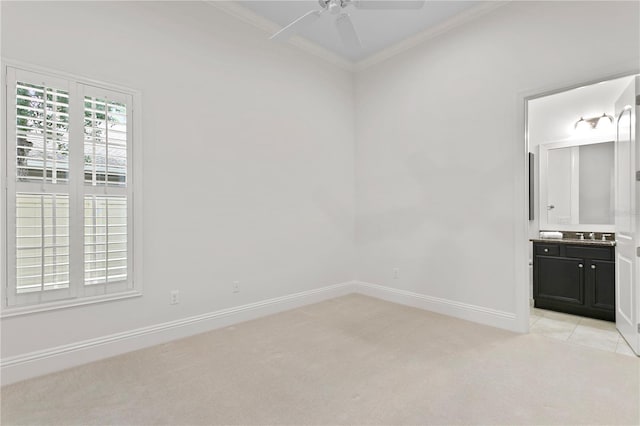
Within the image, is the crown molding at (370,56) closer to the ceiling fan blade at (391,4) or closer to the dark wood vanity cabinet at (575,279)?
the ceiling fan blade at (391,4)

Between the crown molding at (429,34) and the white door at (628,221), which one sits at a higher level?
the crown molding at (429,34)

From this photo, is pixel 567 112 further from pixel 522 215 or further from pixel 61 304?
pixel 61 304

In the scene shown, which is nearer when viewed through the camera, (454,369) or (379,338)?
(454,369)

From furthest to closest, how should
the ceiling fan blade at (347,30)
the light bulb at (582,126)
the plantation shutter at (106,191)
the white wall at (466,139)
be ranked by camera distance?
the light bulb at (582,126) < the white wall at (466,139) < the plantation shutter at (106,191) < the ceiling fan blade at (347,30)

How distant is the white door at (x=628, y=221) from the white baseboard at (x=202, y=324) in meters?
0.87

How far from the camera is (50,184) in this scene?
234cm

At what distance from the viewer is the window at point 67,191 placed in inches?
87.4

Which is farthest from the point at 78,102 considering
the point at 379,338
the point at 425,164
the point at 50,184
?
the point at 425,164

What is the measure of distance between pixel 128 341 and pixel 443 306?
307 centimetres

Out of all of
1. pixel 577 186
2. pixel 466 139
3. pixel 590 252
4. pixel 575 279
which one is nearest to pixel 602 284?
pixel 575 279

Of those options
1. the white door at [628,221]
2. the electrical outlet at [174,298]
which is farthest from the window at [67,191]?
the white door at [628,221]

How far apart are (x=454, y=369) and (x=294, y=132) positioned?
2.88 metres

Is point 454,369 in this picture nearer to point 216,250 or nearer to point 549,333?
point 549,333

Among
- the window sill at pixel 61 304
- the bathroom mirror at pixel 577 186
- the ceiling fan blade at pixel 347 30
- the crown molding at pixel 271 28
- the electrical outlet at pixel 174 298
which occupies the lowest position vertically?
the electrical outlet at pixel 174 298
